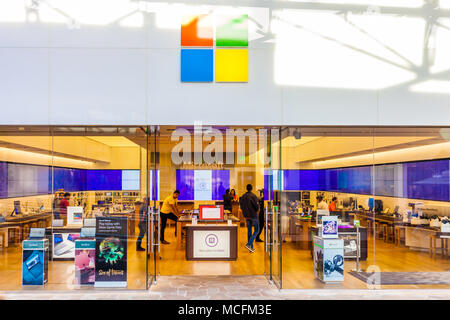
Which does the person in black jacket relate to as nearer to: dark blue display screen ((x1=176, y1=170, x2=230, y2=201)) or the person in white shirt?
the person in white shirt

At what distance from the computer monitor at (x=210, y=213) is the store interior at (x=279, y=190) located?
3.43 ft

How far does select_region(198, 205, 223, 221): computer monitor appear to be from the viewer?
9.17m

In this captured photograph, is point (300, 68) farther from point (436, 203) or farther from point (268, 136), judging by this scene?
point (436, 203)

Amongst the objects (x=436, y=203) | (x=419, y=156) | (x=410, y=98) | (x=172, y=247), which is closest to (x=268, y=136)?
(x=410, y=98)

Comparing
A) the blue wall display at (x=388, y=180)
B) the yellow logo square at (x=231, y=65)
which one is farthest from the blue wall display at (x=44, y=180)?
the blue wall display at (x=388, y=180)

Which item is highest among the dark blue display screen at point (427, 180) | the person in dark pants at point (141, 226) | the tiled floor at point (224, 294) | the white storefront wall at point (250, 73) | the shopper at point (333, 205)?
the white storefront wall at point (250, 73)

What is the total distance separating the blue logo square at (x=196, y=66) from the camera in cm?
618

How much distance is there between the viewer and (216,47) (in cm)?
626

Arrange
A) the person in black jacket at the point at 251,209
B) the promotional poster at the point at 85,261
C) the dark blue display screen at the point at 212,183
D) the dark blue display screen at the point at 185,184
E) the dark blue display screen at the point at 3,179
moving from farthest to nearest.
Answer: the dark blue display screen at the point at 185,184
the dark blue display screen at the point at 212,183
the person in black jacket at the point at 251,209
the dark blue display screen at the point at 3,179
the promotional poster at the point at 85,261

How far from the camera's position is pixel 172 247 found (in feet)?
33.1

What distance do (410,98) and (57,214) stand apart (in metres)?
7.51

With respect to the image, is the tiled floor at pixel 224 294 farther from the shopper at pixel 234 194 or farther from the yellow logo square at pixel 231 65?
the shopper at pixel 234 194

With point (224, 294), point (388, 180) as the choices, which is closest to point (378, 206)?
point (388, 180)

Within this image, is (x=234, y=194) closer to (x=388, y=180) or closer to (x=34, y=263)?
(x=388, y=180)
